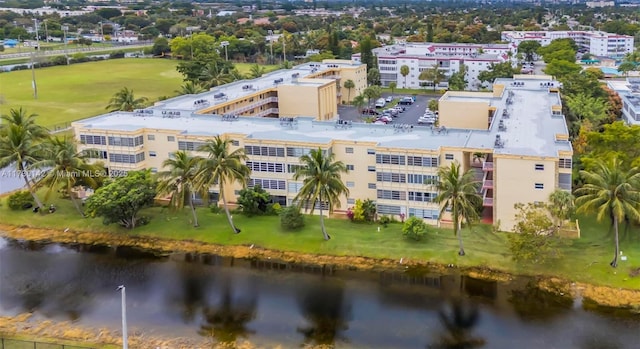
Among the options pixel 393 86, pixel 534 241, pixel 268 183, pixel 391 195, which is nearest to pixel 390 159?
pixel 391 195

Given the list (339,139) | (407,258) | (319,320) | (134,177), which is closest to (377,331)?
(319,320)

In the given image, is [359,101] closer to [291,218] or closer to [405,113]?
[405,113]


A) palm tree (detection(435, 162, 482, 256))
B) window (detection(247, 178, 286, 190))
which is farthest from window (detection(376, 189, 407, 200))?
window (detection(247, 178, 286, 190))

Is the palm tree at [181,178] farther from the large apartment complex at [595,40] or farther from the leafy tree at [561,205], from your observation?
the large apartment complex at [595,40]

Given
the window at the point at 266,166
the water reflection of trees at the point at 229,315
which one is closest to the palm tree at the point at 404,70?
the window at the point at 266,166

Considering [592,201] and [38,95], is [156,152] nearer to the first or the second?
[592,201]

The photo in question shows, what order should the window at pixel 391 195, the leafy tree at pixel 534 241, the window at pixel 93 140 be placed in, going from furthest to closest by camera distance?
1. the window at pixel 93 140
2. the window at pixel 391 195
3. the leafy tree at pixel 534 241
